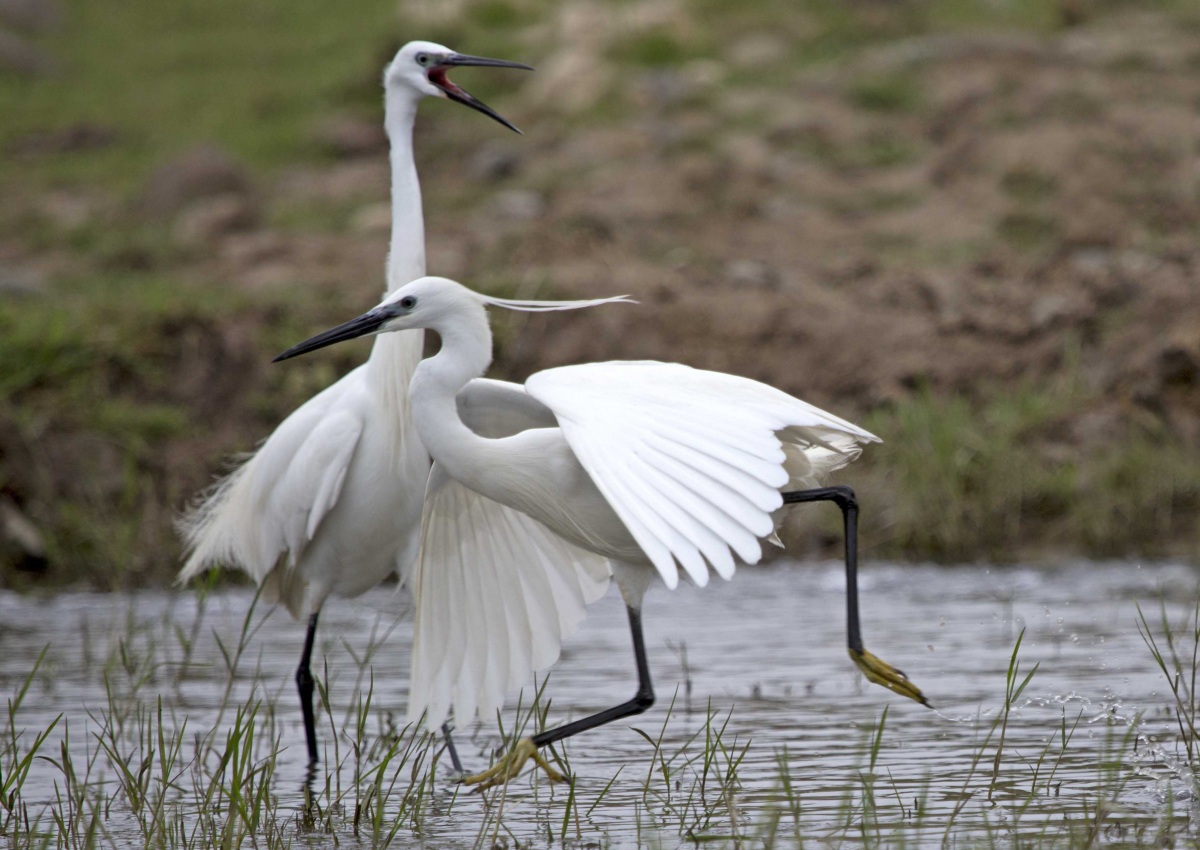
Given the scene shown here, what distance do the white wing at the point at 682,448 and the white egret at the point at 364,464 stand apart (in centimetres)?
144

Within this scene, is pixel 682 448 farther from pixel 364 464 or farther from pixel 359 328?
pixel 364 464

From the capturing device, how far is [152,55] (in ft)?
76.6

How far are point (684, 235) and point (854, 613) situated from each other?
981 cm

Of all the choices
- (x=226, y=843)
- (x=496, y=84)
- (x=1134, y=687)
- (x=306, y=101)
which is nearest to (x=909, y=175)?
(x=496, y=84)

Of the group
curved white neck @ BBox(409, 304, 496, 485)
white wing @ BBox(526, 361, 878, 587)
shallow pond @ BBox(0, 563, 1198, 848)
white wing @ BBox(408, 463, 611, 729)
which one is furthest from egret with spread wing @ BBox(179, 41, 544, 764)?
white wing @ BBox(526, 361, 878, 587)

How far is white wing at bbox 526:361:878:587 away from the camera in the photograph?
128 inches

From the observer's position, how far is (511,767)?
13.8ft

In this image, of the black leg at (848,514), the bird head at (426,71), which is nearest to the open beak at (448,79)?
the bird head at (426,71)

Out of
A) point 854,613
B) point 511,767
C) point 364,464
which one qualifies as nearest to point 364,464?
point 364,464

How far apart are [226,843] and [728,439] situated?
132cm

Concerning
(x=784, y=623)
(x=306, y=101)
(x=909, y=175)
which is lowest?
(x=784, y=623)

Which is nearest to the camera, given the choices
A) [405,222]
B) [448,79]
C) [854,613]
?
Result: [854,613]

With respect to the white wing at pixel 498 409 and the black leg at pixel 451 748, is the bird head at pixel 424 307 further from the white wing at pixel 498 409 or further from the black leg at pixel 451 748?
the black leg at pixel 451 748

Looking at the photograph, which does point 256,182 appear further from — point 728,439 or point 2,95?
point 728,439
